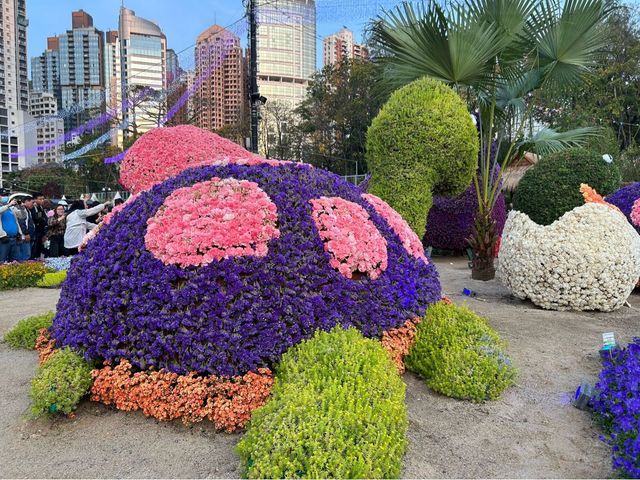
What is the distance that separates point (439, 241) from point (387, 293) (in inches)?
338

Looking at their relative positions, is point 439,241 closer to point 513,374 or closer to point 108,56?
point 513,374

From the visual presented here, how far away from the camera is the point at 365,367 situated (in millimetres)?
2740

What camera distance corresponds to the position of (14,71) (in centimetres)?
5634

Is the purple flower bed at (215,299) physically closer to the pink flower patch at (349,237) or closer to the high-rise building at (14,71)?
the pink flower patch at (349,237)

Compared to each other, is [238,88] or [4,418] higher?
[238,88]

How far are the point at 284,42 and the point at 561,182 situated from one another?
16338 millimetres

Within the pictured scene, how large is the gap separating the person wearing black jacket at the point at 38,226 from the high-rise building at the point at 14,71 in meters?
38.5

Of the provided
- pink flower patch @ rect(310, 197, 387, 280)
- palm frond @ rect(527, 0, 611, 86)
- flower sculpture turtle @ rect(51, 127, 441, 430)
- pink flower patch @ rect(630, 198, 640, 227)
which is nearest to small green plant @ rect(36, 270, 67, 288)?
flower sculpture turtle @ rect(51, 127, 441, 430)

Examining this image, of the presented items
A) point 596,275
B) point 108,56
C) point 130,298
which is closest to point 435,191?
point 596,275

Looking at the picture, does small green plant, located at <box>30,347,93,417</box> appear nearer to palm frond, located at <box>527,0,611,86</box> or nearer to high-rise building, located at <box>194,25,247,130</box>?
palm frond, located at <box>527,0,611,86</box>

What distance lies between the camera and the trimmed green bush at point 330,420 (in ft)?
7.01

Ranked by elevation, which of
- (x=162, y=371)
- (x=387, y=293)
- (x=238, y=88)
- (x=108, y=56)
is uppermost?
(x=108, y=56)

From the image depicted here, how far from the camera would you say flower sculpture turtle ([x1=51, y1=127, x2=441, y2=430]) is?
296cm

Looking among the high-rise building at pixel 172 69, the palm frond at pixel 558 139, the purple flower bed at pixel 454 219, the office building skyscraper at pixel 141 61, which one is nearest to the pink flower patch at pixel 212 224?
the palm frond at pixel 558 139
